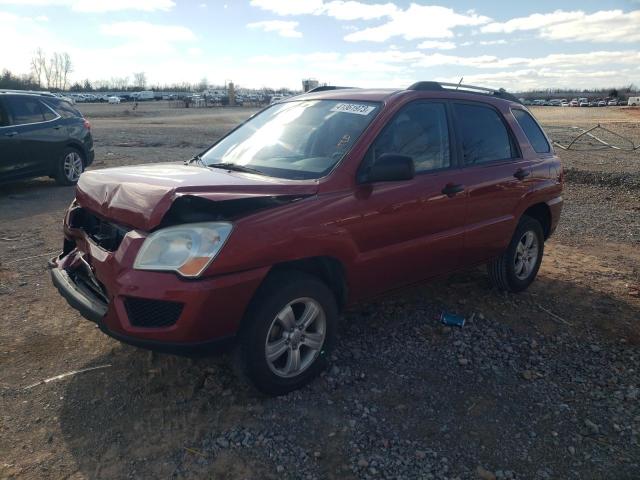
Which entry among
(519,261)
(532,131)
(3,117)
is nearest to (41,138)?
(3,117)

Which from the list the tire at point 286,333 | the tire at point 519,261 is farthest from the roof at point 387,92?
the tire at point 286,333

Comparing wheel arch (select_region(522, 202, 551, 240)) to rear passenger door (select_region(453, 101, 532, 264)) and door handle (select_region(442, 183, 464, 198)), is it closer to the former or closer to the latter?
rear passenger door (select_region(453, 101, 532, 264))

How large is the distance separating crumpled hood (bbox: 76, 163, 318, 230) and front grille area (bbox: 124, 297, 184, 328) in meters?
0.42

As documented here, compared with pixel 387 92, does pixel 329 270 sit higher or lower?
lower

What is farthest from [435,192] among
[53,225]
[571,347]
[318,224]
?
[53,225]

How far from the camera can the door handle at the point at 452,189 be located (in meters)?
4.17

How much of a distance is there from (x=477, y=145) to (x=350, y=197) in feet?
A: 5.68

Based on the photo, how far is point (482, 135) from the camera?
4762mm

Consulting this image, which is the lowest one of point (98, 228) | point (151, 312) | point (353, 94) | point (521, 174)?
point (151, 312)

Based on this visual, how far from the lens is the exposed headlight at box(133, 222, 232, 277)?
2.87 meters

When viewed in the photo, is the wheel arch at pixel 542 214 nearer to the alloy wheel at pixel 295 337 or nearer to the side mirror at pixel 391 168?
the side mirror at pixel 391 168

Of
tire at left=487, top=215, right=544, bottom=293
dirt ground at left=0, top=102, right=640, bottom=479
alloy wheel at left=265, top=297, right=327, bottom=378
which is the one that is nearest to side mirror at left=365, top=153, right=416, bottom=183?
alloy wheel at left=265, top=297, right=327, bottom=378

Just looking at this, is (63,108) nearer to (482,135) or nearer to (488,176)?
(482,135)

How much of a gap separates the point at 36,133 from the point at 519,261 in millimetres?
8551
